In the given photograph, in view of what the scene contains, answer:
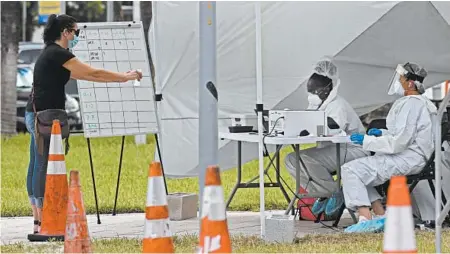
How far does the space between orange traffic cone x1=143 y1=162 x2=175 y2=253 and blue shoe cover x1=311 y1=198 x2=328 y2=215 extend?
10.7ft

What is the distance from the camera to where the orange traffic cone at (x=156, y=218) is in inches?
236

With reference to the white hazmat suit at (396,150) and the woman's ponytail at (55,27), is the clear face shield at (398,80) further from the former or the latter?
the woman's ponytail at (55,27)

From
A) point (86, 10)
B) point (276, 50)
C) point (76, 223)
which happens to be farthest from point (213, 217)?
point (86, 10)

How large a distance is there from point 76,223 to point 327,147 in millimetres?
3029

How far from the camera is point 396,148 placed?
27.2ft

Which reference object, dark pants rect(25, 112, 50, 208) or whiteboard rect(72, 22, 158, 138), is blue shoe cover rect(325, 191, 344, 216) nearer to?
whiteboard rect(72, 22, 158, 138)

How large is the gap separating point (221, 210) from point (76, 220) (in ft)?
4.38

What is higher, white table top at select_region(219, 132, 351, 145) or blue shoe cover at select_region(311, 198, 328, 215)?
white table top at select_region(219, 132, 351, 145)

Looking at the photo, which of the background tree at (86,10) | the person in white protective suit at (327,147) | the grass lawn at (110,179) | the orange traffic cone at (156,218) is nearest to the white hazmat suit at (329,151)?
the person in white protective suit at (327,147)

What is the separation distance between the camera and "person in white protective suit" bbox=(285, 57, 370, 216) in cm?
888

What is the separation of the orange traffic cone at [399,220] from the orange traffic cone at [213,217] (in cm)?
112

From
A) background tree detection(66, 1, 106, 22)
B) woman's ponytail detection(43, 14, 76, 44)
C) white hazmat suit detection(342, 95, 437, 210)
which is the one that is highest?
background tree detection(66, 1, 106, 22)

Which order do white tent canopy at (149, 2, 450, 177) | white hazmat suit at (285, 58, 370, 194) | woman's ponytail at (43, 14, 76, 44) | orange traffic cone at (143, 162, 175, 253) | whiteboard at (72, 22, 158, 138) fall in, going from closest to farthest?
orange traffic cone at (143, 162, 175, 253)
woman's ponytail at (43, 14, 76, 44)
white hazmat suit at (285, 58, 370, 194)
whiteboard at (72, 22, 158, 138)
white tent canopy at (149, 2, 450, 177)

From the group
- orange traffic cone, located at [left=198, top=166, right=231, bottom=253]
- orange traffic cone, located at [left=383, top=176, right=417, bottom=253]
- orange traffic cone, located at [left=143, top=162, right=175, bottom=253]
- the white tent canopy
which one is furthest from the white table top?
orange traffic cone, located at [left=383, top=176, right=417, bottom=253]
